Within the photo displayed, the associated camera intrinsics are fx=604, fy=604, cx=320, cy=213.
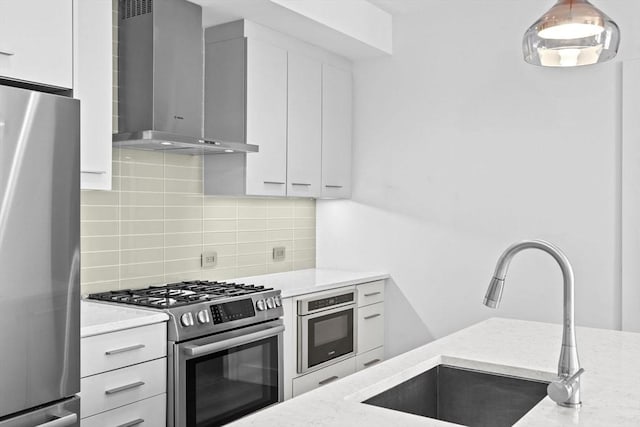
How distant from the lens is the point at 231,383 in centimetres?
288

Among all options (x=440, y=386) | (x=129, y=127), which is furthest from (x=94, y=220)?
(x=440, y=386)

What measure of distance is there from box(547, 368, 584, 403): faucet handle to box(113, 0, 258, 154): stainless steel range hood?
2079 millimetres

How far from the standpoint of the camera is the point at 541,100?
3762 mm

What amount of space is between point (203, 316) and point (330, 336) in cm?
121

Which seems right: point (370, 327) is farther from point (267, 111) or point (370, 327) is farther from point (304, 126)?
point (267, 111)

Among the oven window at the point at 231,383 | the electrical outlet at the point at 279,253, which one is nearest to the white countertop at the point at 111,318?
the oven window at the point at 231,383

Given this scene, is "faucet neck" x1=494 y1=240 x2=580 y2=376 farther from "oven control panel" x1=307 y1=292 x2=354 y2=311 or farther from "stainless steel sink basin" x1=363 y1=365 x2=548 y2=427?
"oven control panel" x1=307 y1=292 x2=354 y2=311

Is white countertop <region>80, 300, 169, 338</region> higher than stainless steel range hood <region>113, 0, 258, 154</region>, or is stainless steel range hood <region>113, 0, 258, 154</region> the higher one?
stainless steel range hood <region>113, 0, 258, 154</region>

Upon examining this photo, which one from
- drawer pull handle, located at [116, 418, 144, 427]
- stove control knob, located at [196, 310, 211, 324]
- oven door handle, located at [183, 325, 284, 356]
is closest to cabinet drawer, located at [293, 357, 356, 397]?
oven door handle, located at [183, 325, 284, 356]

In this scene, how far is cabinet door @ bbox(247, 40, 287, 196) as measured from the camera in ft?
11.7

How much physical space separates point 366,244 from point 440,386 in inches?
97.7

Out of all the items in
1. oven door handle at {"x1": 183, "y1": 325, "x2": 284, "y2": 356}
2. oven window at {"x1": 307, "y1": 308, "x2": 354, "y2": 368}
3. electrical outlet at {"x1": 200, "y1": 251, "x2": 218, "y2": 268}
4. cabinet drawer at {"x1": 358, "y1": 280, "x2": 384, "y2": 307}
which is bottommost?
oven window at {"x1": 307, "y1": 308, "x2": 354, "y2": 368}

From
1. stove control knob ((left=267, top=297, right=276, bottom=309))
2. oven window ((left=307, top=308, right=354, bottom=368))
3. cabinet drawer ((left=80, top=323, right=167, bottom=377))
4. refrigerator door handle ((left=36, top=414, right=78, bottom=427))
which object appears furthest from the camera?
oven window ((left=307, top=308, right=354, bottom=368))

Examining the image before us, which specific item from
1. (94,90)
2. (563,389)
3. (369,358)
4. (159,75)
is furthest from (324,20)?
(563,389)
